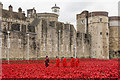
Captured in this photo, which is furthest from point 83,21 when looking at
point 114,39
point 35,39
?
point 35,39

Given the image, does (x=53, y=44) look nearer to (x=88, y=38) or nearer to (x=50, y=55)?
(x=50, y=55)

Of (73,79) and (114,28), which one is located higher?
(114,28)

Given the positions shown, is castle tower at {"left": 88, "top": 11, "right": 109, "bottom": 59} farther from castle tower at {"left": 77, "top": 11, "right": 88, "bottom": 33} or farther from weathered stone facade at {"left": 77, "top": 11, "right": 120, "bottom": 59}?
castle tower at {"left": 77, "top": 11, "right": 88, "bottom": 33}

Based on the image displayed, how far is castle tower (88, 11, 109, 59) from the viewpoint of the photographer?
50.2m

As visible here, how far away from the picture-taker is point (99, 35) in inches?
1999

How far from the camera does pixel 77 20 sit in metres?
57.0

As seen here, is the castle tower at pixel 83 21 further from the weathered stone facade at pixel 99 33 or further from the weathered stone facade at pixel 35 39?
the weathered stone facade at pixel 35 39

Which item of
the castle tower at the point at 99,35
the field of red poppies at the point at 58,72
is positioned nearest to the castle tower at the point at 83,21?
the castle tower at the point at 99,35

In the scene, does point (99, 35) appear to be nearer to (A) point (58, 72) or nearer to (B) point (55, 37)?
(B) point (55, 37)

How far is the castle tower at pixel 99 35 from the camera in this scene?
50188 mm

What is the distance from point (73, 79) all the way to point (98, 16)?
42.3 m

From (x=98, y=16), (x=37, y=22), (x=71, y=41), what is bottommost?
(x=71, y=41)

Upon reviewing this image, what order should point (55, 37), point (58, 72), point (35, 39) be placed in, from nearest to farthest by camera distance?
1. point (58, 72)
2. point (35, 39)
3. point (55, 37)

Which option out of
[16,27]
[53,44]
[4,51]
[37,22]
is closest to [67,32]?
[53,44]
